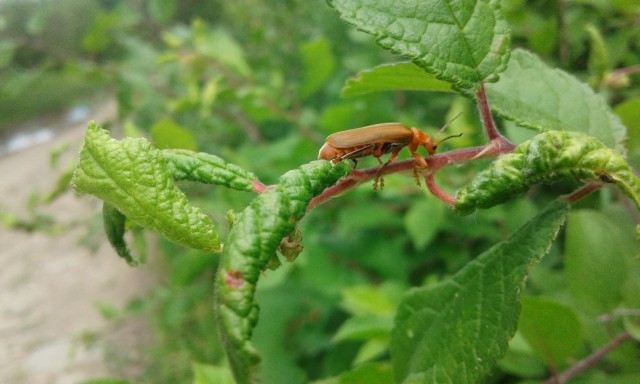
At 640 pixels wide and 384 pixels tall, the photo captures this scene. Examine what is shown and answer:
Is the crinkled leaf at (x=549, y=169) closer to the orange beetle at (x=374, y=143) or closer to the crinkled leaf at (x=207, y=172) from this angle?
the orange beetle at (x=374, y=143)

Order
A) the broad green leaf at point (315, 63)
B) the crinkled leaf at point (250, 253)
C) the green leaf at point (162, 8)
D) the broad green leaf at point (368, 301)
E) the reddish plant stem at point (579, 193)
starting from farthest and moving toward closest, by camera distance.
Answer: the green leaf at point (162, 8), the broad green leaf at point (315, 63), the broad green leaf at point (368, 301), the reddish plant stem at point (579, 193), the crinkled leaf at point (250, 253)

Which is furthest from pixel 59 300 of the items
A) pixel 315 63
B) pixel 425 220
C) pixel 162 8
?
pixel 425 220

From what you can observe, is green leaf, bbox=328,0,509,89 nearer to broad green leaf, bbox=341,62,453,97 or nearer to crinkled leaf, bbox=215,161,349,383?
broad green leaf, bbox=341,62,453,97

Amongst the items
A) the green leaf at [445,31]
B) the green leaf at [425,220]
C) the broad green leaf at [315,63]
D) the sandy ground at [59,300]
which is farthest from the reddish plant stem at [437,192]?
the sandy ground at [59,300]

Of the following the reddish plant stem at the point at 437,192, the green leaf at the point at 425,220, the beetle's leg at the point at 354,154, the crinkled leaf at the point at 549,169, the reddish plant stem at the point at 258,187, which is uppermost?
the crinkled leaf at the point at 549,169

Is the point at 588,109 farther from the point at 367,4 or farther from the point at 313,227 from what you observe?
the point at 313,227

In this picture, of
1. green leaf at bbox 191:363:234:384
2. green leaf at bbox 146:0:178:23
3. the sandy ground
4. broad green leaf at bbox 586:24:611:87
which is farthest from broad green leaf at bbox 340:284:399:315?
green leaf at bbox 146:0:178:23

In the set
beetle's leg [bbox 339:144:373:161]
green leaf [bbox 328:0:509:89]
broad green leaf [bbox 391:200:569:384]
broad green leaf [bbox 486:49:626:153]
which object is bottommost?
broad green leaf [bbox 391:200:569:384]
